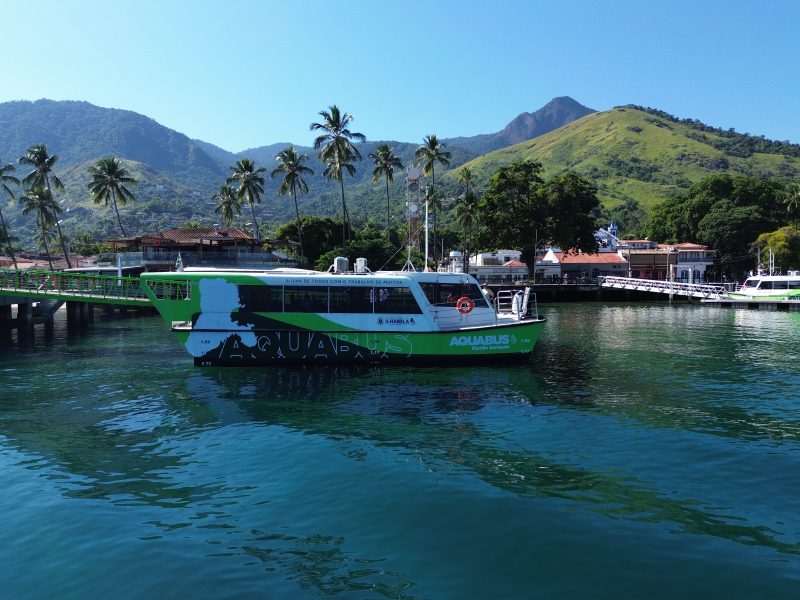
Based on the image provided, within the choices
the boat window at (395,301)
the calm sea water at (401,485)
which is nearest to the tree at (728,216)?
the calm sea water at (401,485)

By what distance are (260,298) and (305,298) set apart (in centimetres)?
182

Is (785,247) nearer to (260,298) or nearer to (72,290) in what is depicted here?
(260,298)

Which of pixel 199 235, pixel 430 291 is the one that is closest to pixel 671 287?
pixel 430 291

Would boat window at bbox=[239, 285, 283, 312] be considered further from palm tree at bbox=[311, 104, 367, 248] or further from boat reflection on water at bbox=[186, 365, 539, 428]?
palm tree at bbox=[311, 104, 367, 248]

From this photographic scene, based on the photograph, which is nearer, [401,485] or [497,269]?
[401,485]

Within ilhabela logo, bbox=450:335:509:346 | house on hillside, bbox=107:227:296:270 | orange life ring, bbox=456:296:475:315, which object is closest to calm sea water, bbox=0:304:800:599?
ilhabela logo, bbox=450:335:509:346

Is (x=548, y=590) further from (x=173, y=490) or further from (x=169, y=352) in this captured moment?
(x=169, y=352)

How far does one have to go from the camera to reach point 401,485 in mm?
11398

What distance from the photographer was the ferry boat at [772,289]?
56.5 metres

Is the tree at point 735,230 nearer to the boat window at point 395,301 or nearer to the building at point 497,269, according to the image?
the building at point 497,269

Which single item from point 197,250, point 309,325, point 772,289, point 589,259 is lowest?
point 309,325

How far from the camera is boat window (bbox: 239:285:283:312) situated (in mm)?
23109

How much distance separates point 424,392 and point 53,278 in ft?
81.6

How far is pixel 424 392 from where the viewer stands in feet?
64.8
